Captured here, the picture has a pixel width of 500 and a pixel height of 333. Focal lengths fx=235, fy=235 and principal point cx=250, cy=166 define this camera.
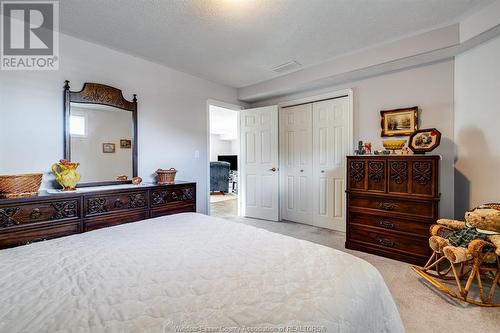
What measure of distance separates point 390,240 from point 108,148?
11.6ft

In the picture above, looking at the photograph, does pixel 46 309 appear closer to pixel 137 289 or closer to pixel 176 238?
pixel 137 289

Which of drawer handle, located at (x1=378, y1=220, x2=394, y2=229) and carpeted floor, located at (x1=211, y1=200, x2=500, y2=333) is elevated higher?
drawer handle, located at (x1=378, y1=220, x2=394, y2=229)

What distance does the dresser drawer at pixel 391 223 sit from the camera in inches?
98.8

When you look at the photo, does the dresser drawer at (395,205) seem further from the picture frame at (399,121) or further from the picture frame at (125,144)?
the picture frame at (125,144)

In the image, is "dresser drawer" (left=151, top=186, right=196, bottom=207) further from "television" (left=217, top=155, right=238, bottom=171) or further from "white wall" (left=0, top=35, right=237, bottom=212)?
"television" (left=217, top=155, right=238, bottom=171)

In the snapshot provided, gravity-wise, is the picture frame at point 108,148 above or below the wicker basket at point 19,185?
above

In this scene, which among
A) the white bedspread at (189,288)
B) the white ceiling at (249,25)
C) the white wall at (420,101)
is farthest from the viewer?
the white wall at (420,101)

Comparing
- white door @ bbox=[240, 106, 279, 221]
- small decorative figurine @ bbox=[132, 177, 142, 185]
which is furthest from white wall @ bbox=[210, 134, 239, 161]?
small decorative figurine @ bbox=[132, 177, 142, 185]

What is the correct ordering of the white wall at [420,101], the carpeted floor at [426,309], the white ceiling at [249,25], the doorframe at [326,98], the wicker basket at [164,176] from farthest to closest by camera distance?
the doorframe at [326,98]
the wicker basket at [164,176]
the white wall at [420,101]
the white ceiling at [249,25]
the carpeted floor at [426,309]

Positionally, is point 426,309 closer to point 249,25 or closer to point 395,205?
point 395,205

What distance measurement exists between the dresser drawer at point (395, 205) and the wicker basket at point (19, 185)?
337cm

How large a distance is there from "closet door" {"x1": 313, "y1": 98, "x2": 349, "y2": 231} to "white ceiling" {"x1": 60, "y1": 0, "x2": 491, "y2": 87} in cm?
90

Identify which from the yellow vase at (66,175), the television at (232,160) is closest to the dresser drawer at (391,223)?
the yellow vase at (66,175)

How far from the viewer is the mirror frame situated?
101 inches
